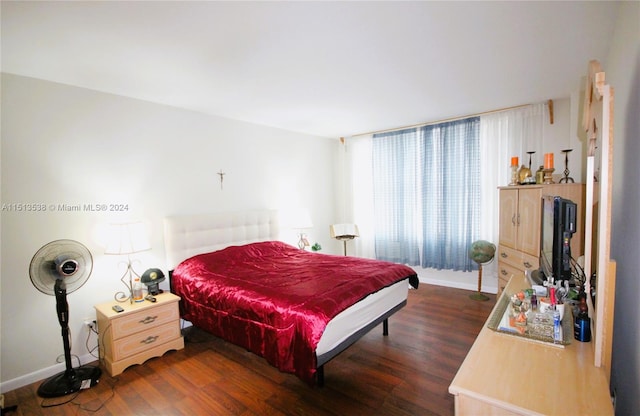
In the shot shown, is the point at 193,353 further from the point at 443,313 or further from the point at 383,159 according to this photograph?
the point at 383,159

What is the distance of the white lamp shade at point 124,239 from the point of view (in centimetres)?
261

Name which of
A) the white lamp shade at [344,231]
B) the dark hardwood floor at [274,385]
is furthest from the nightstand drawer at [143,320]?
the white lamp shade at [344,231]

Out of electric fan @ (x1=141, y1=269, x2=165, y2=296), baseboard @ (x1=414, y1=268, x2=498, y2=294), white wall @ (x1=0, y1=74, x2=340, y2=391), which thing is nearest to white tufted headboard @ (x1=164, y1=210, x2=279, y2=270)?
white wall @ (x1=0, y1=74, x2=340, y2=391)

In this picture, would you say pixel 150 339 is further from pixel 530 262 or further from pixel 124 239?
pixel 530 262

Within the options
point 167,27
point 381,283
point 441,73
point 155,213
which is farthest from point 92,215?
point 441,73

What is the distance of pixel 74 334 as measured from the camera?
105 inches

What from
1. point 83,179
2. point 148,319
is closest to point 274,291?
point 148,319

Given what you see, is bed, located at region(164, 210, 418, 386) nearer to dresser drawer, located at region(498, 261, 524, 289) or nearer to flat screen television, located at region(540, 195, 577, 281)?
dresser drawer, located at region(498, 261, 524, 289)

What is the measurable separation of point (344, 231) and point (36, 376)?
4160mm

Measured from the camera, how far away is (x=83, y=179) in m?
2.75

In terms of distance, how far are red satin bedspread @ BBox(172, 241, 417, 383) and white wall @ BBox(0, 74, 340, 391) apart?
2.19 ft

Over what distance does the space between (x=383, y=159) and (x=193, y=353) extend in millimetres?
4013

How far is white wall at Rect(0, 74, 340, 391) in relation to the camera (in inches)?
94.2

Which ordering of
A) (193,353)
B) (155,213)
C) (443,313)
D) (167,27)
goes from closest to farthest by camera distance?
1. (167,27)
2. (193,353)
3. (155,213)
4. (443,313)
